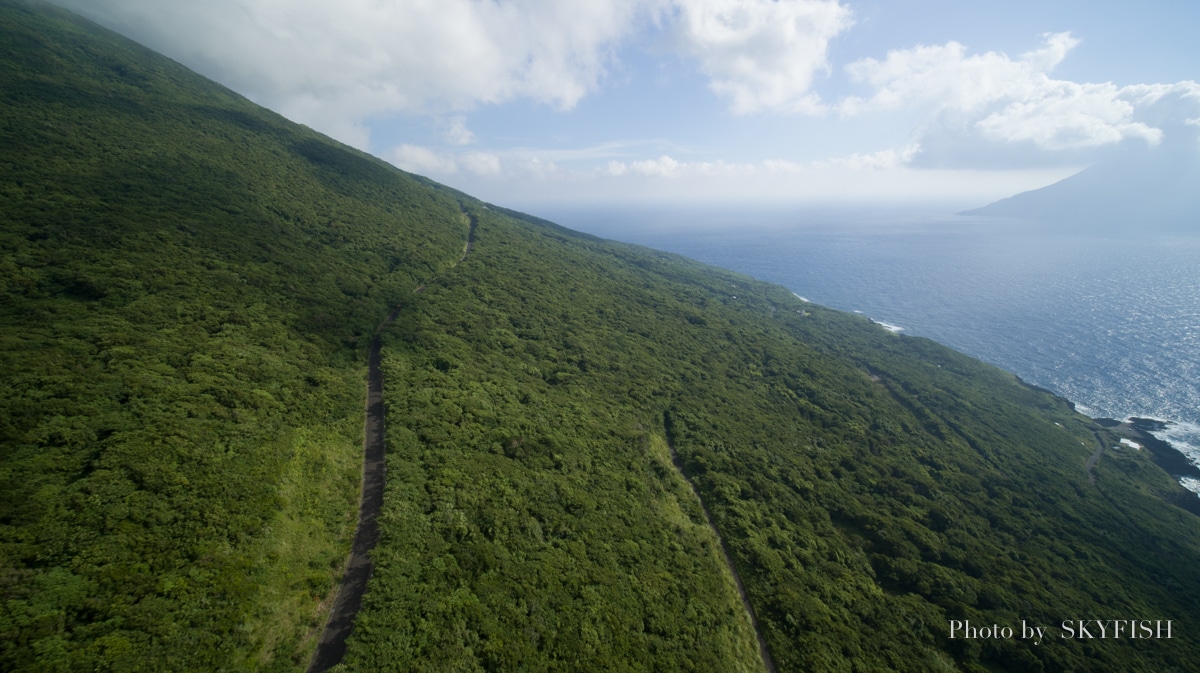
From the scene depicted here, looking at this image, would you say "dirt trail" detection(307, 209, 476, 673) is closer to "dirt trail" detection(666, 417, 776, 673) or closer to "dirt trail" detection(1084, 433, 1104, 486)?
"dirt trail" detection(666, 417, 776, 673)

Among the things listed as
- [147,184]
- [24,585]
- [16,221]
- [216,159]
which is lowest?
[24,585]

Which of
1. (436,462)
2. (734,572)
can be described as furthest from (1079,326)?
(436,462)

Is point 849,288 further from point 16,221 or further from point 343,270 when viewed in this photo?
point 16,221

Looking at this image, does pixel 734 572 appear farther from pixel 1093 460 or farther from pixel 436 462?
A: pixel 1093 460

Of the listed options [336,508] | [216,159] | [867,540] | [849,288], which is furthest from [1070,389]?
[216,159]

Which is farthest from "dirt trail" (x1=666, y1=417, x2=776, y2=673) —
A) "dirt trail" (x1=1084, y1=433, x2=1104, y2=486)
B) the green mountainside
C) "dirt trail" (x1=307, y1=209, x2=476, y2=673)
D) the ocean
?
the ocean

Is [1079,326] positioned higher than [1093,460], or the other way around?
→ [1079,326]

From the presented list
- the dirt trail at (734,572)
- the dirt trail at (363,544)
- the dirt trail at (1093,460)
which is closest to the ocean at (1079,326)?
the dirt trail at (1093,460)
